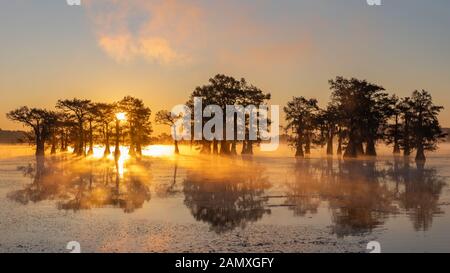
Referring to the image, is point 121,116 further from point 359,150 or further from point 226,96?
point 359,150

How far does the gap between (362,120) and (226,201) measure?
64.6 m

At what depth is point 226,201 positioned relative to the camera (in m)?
22.3

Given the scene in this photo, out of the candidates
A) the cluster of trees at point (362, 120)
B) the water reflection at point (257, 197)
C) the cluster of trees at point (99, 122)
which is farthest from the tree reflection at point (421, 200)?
the cluster of trees at point (99, 122)

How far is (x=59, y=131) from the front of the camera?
11275 cm

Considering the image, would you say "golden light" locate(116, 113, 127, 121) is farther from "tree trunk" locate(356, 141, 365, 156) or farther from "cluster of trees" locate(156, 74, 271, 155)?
"tree trunk" locate(356, 141, 365, 156)

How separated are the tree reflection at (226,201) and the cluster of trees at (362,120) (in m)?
48.2

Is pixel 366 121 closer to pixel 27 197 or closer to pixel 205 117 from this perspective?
pixel 205 117

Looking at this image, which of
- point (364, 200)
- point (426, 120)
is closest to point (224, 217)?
point (364, 200)

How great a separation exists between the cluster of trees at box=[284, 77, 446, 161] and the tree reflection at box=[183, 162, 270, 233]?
48.2 m

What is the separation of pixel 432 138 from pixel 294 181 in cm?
4899

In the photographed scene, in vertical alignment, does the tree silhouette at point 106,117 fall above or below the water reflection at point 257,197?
above

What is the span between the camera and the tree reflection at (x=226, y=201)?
1727 cm

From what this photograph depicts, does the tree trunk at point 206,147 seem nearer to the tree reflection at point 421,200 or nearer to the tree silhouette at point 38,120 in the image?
the tree silhouette at point 38,120
